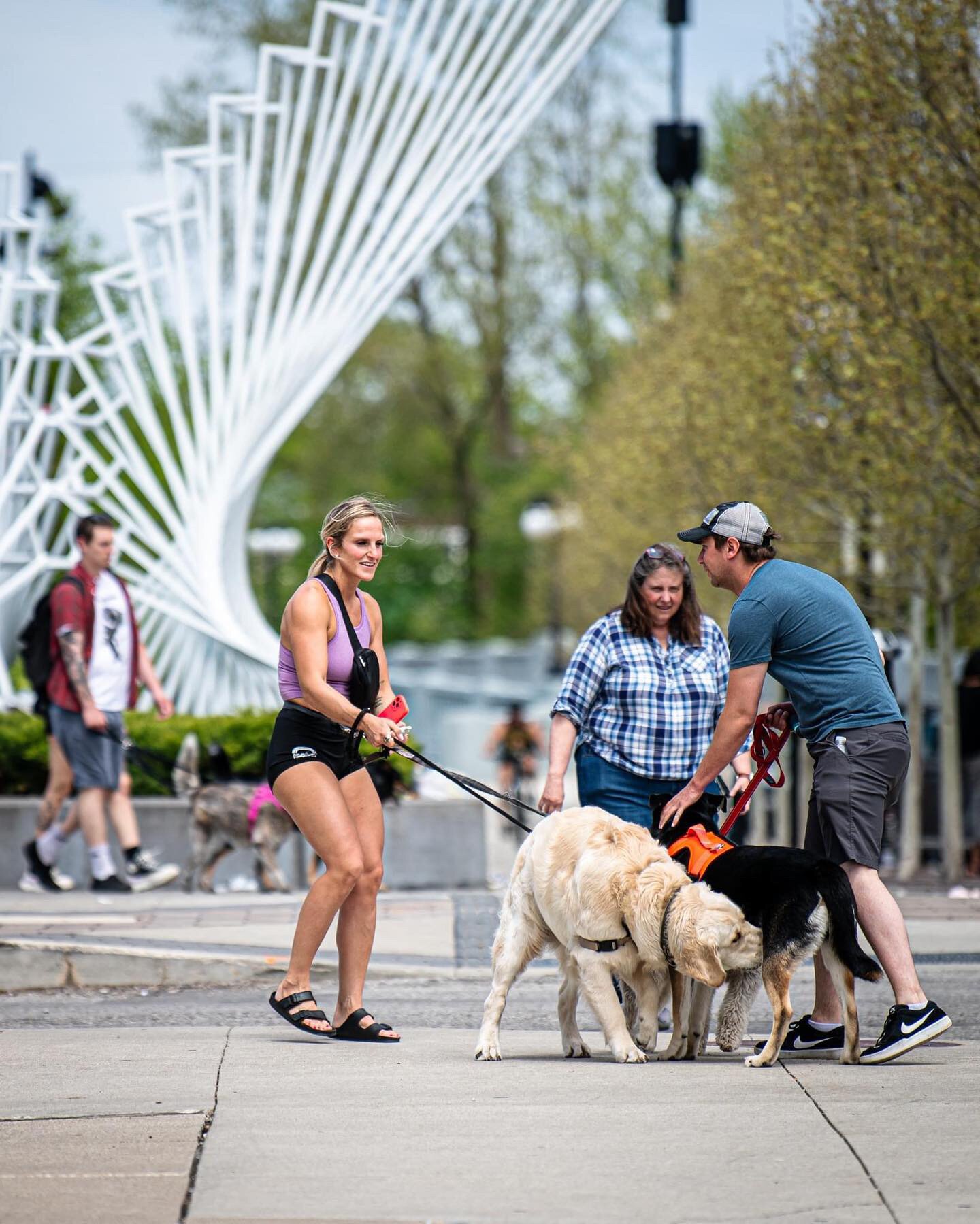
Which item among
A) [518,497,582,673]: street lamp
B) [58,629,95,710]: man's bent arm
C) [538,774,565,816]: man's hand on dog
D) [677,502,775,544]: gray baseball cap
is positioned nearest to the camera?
[677,502,775,544]: gray baseball cap

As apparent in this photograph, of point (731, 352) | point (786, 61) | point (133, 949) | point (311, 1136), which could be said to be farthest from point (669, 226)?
point (311, 1136)

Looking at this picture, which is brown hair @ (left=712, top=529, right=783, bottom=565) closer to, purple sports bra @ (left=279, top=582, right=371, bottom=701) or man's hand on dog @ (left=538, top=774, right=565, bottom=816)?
man's hand on dog @ (left=538, top=774, right=565, bottom=816)

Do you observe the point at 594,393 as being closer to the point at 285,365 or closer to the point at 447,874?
the point at 285,365

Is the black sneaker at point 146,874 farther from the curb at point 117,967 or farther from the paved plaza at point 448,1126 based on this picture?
the paved plaza at point 448,1126

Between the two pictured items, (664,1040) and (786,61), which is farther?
(786,61)

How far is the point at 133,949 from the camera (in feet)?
29.3

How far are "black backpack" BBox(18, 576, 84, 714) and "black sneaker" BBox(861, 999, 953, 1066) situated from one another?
22.1ft

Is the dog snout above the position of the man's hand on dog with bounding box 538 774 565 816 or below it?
below

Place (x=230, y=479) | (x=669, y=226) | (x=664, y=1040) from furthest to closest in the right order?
(x=669, y=226) → (x=230, y=479) → (x=664, y=1040)

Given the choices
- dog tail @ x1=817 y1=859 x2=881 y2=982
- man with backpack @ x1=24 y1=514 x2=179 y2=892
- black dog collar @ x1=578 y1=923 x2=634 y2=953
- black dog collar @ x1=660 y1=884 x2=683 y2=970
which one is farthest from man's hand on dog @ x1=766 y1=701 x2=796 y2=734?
man with backpack @ x1=24 y1=514 x2=179 y2=892

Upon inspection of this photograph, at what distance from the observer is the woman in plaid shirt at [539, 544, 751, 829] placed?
24.0ft

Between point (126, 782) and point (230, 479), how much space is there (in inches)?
201

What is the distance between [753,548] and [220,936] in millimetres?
4356

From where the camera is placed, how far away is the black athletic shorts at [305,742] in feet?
22.0
